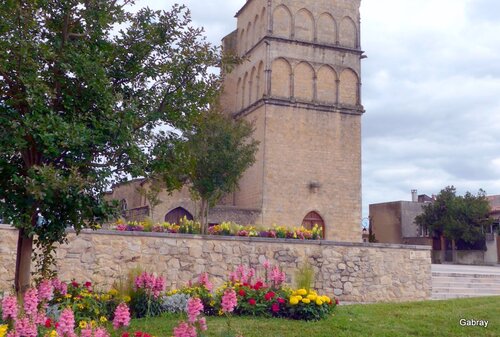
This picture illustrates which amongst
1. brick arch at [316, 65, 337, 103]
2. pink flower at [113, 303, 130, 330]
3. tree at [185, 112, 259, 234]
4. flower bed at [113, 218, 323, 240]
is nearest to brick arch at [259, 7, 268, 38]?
brick arch at [316, 65, 337, 103]

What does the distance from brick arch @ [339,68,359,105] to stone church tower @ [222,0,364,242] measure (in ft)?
0.19

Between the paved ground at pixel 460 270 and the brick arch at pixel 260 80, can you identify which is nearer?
the paved ground at pixel 460 270

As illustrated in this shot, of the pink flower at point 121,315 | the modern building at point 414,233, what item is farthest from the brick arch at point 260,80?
the pink flower at point 121,315

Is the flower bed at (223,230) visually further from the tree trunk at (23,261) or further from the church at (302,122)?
the tree trunk at (23,261)

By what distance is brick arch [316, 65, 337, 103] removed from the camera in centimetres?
2939

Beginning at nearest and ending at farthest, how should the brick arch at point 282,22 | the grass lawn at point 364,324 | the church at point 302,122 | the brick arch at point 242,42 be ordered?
the grass lawn at point 364,324 → the church at point 302,122 → the brick arch at point 282,22 → the brick arch at point 242,42

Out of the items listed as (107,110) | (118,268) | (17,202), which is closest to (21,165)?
(17,202)

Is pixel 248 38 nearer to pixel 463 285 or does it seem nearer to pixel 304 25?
pixel 304 25

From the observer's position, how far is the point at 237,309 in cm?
961

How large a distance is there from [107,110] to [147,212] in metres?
20.3

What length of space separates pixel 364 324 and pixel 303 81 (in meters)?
21.4

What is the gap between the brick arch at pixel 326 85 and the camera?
29.4 metres

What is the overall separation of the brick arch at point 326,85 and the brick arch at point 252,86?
3.48 meters

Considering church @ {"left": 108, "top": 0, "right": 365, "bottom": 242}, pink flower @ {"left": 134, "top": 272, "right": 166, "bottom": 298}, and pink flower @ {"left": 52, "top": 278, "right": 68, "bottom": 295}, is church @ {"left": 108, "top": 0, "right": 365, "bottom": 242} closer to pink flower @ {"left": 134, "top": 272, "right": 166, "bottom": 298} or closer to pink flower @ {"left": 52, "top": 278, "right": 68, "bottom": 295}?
pink flower @ {"left": 134, "top": 272, "right": 166, "bottom": 298}
